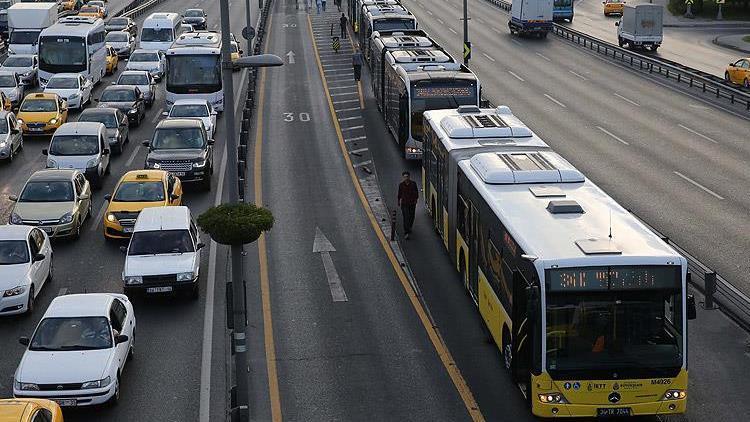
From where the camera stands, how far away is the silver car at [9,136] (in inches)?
1539

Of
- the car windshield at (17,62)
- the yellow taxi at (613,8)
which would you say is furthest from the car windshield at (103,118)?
the yellow taxi at (613,8)

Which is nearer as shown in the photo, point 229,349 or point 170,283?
point 229,349

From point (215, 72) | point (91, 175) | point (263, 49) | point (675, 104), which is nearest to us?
point (91, 175)

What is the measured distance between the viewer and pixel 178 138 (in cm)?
3606

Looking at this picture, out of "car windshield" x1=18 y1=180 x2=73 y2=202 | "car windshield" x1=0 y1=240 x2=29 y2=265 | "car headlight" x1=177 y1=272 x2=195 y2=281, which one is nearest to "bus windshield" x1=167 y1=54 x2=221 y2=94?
"car windshield" x1=18 y1=180 x2=73 y2=202

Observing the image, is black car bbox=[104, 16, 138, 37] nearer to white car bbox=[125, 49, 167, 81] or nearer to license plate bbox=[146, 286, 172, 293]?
white car bbox=[125, 49, 167, 81]

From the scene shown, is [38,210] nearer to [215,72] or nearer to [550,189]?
[550,189]

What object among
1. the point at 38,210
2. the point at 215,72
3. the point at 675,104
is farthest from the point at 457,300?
the point at 675,104

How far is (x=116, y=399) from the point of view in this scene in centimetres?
1930

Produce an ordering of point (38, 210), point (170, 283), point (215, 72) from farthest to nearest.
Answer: point (215, 72) < point (38, 210) < point (170, 283)

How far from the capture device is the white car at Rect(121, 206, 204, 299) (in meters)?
Result: 24.3

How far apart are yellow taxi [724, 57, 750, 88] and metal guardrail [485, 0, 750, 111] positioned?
4.21ft

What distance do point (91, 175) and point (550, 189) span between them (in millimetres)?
18509

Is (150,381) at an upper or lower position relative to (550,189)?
lower
